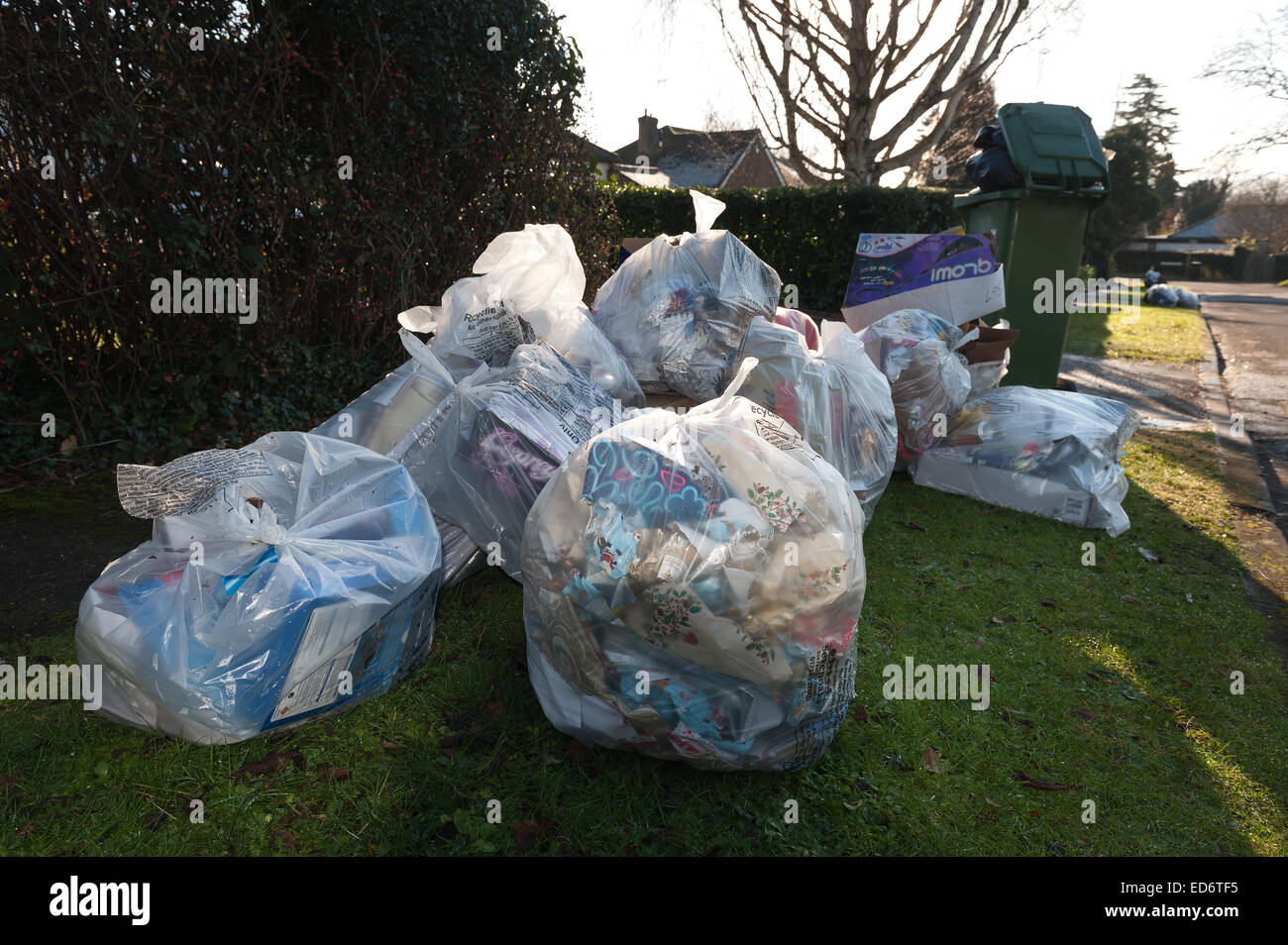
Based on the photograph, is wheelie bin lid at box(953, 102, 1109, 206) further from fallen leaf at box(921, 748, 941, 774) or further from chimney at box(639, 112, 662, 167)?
chimney at box(639, 112, 662, 167)

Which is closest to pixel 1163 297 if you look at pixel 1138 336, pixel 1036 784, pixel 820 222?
pixel 1138 336

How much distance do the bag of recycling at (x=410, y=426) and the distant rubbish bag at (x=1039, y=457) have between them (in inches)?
97.5

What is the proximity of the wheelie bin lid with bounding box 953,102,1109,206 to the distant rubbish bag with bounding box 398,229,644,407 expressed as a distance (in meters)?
3.76

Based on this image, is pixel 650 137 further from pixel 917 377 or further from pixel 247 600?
pixel 247 600

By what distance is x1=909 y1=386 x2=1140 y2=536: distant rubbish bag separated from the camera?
3494 millimetres

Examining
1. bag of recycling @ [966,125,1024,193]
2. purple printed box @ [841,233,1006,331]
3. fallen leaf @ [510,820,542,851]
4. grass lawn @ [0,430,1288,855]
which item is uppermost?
bag of recycling @ [966,125,1024,193]

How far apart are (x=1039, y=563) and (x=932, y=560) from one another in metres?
0.44

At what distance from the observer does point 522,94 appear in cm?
457

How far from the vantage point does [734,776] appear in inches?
71.8

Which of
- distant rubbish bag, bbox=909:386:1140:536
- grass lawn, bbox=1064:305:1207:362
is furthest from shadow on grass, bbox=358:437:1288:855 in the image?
grass lawn, bbox=1064:305:1207:362

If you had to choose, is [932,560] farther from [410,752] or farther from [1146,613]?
[410,752]

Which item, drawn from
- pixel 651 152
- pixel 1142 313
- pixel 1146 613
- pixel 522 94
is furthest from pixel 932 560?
pixel 651 152

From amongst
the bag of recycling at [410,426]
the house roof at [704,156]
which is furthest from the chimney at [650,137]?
the bag of recycling at [410,426]

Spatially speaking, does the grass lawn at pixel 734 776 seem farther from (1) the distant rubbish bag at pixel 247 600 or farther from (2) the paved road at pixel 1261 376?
(2) the paved road at pixel 1261 376
